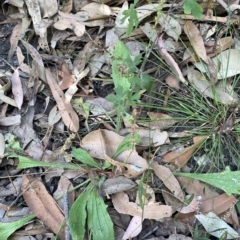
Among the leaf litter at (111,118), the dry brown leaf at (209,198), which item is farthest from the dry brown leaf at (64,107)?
the dry brown leaf at (209,198)

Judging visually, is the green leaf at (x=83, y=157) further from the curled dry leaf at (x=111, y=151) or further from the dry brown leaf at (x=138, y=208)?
the dry brown leaf at (x=138, y=208)

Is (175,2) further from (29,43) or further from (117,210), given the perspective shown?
(117,210)

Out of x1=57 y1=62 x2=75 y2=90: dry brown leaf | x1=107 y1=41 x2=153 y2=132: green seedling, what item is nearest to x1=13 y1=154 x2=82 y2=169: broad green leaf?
x1=107 y1=41 x2=153 y2=132: green seedling

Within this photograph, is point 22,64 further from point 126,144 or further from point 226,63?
point 226,63

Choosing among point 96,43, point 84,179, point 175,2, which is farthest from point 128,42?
point 84,179

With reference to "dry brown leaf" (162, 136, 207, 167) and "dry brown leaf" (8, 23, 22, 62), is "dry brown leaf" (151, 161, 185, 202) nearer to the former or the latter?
"dry brown leaf" (162, 136, 207, 167)

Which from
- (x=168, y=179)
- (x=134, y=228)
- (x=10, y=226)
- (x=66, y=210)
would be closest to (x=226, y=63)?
(x=168, y=179)
